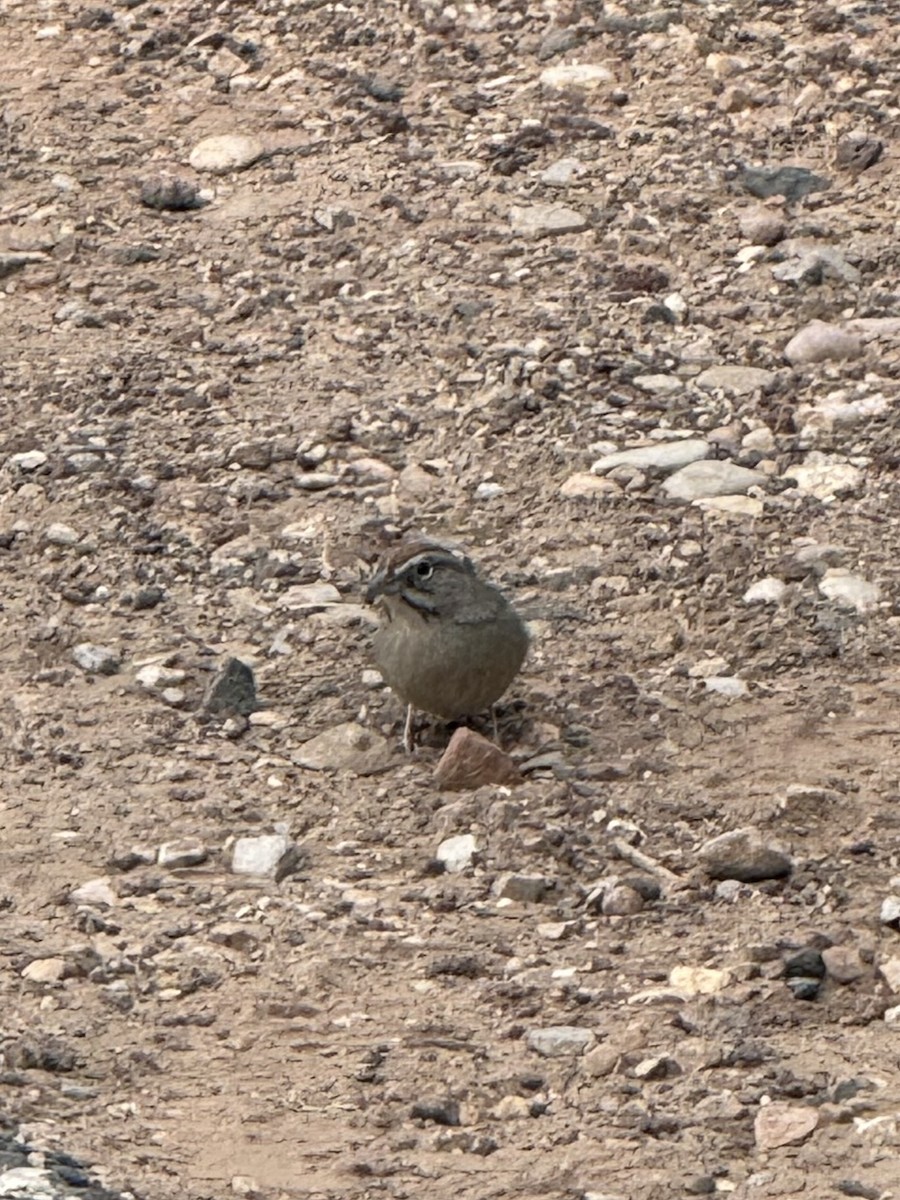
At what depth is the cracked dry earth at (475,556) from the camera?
198 inches

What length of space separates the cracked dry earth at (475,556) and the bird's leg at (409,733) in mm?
35

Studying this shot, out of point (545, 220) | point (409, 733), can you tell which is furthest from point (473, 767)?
point (545, 220)

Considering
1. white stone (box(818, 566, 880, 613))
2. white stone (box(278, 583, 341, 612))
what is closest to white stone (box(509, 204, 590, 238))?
white stone (box(278, 583, 341, 612))

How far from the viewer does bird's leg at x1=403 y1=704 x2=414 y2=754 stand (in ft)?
21.1

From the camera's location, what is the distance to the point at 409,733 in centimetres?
647

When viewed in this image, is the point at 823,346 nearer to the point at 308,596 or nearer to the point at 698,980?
the point at 308,596

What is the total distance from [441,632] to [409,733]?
394 millimetres

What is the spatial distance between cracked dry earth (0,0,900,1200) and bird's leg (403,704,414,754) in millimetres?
35

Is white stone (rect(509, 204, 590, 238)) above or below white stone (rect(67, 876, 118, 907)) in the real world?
below

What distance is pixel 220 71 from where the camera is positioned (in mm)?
10180

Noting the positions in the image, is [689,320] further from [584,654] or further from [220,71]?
[220,71]

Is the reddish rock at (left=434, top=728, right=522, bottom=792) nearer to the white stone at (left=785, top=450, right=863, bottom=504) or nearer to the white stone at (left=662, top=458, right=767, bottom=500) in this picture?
the white stone at (left=662, top=458, right=767, bottom=500)

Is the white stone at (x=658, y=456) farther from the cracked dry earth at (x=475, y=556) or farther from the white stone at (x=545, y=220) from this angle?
the white stone at (x=545, y=220)

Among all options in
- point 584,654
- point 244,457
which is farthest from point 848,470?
point 244,457
